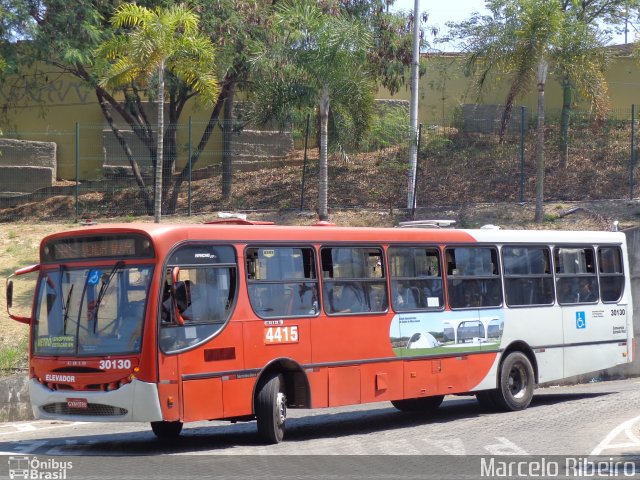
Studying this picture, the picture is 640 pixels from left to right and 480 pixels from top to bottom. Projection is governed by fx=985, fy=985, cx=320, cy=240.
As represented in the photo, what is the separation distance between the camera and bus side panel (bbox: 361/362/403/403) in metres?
13.5

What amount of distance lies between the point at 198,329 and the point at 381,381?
3224mm

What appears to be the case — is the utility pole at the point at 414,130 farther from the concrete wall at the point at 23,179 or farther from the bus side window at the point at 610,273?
the concrete wall at the point at 23,179

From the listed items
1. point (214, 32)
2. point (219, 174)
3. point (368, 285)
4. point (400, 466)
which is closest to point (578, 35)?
point (214, 32)

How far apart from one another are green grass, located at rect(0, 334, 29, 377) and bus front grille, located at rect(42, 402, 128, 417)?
615 cm

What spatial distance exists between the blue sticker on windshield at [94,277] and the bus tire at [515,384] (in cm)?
704

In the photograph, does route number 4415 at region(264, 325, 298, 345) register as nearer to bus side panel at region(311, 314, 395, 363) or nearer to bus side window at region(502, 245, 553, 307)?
bus side panel at region(311, 314, 395, 363)

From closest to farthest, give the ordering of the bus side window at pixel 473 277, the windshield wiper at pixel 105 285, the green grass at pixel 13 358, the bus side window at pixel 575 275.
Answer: the windshield wiper at pixel 105 285 → the bus side window at pixel 473 277 → the bus side window at pixel 575 275 → the green grass at pixel 13 358

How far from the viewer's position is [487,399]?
1608cm

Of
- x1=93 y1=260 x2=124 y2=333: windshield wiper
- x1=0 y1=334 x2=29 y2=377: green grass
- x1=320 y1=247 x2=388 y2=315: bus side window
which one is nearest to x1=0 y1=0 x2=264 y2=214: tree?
x1=0 y1=334 x2=29 y2=377: green grass

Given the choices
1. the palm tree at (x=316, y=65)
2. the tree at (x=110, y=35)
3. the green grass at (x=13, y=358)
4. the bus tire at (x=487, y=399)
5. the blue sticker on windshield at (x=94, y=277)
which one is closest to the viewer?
the blue sticker on windshield at (x=94, y=277)

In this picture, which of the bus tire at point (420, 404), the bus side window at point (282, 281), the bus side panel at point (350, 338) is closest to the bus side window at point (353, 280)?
the bus side panel at point (350, 338)

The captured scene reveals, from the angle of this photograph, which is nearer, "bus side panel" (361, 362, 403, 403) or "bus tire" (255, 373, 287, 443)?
"bus tire" (255, 373, 287, 443)

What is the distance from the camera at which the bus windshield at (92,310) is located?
1138 centimetres

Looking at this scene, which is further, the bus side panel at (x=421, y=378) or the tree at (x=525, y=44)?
the tree at (x=525, y=44)
